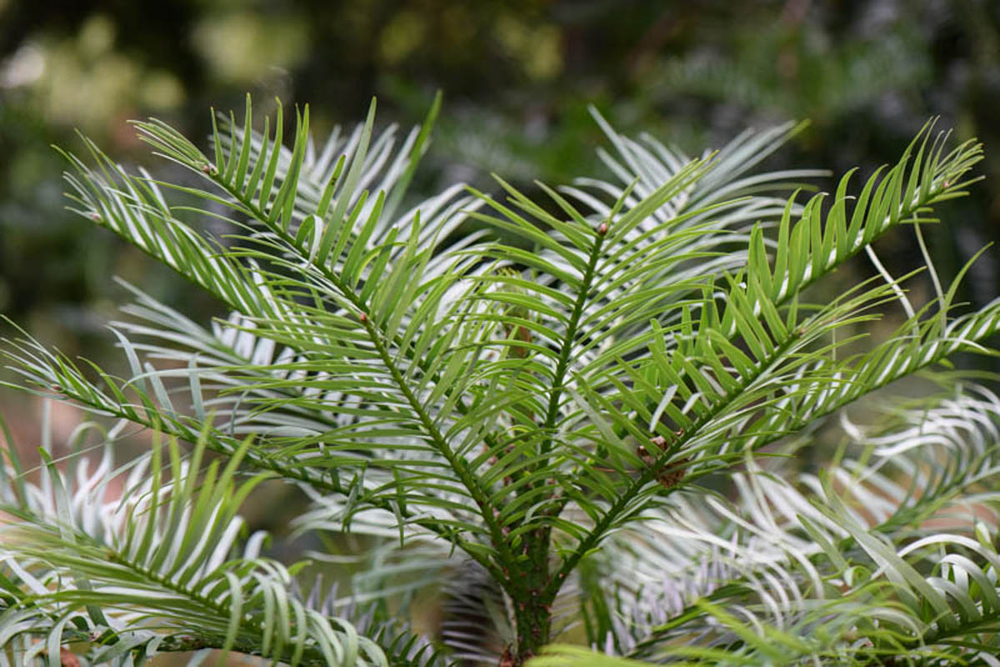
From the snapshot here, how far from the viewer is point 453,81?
134 cm

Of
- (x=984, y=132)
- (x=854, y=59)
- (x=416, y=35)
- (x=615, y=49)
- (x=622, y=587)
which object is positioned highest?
(x=416, y=35)

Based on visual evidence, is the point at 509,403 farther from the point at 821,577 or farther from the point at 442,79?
the point at 442,79

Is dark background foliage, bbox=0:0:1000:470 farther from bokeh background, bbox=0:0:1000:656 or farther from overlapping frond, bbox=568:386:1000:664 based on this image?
overlapping frond, bbox=568:386:1000:664

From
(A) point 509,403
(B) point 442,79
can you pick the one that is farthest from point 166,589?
(B) point 442,79

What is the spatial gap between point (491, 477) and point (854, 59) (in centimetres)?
76

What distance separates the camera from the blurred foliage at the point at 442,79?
845 mm

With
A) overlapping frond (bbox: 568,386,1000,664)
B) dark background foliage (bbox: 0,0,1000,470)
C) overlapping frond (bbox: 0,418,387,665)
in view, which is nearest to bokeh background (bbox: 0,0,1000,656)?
dark background foliage (bbox: 0,0,1000,470)

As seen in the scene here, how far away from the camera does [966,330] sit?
0.26 m

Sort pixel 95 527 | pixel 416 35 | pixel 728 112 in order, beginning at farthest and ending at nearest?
pixel 416 35 < pixel 728 112 < pixel 95 527

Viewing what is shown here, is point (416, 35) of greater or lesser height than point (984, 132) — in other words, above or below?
above

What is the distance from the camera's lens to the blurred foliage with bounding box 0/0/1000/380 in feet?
2.77

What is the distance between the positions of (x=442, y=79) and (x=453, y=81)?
18 millimetres

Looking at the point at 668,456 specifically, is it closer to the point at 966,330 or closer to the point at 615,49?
the point at 966,330

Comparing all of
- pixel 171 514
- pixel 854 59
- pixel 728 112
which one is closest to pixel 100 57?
pixel 728 112
